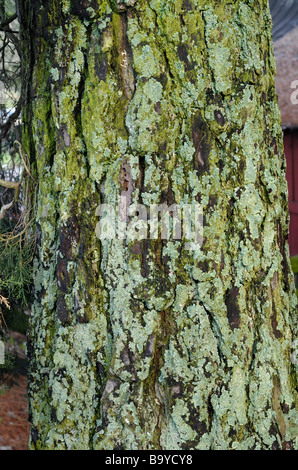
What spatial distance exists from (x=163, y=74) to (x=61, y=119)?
247 mm

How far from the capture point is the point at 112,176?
1084mm

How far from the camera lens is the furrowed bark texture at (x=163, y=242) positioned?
1.08 m

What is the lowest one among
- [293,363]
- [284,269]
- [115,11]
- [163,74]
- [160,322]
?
[293,363]

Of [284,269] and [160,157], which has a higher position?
[160,157]

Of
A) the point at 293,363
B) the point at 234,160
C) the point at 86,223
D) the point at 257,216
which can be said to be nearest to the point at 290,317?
the point at 293,363

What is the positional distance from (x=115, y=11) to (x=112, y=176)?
36 centimetres

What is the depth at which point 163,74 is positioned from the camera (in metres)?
1.08

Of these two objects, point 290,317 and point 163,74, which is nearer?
point 163,74

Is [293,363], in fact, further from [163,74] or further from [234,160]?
[163,74]

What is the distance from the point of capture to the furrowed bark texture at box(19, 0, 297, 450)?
1.08 meters

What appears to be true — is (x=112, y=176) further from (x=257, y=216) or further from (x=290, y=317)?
(x=290, y=317)

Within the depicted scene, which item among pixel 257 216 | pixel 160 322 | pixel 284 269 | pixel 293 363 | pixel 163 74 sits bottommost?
pixel 293 363

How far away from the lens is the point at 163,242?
3.58ft

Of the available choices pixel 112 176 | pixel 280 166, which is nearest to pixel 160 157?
pixel 112 176
